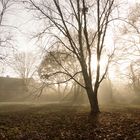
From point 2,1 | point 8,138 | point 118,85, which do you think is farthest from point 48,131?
point 118,85

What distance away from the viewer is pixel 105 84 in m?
63.8

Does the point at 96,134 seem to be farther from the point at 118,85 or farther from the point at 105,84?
the point at 118,85

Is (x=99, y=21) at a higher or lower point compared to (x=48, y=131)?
higher

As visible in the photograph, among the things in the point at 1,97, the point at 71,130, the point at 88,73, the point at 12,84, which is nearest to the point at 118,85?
the point at 12,84

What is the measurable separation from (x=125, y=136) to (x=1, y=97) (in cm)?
6020

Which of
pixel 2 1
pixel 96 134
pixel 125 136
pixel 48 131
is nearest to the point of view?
pixel 125 136

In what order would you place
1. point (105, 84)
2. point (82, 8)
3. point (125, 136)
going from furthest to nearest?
point (105, 84), point (82, 8), point (125, 136)

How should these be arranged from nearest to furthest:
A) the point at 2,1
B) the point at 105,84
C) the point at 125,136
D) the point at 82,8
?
the point at 125,136
the point at 82,8
the point at 2,1
the point at 105,84

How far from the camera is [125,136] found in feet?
29.4

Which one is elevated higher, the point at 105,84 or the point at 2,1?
the point at 2,1

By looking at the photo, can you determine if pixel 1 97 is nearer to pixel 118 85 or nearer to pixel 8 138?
pixel 118 85

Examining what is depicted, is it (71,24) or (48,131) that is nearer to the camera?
(48,131)

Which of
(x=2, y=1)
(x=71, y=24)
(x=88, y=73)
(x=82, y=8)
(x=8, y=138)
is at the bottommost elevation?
(x=8, y=138)

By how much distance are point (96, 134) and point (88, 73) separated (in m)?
10.5
